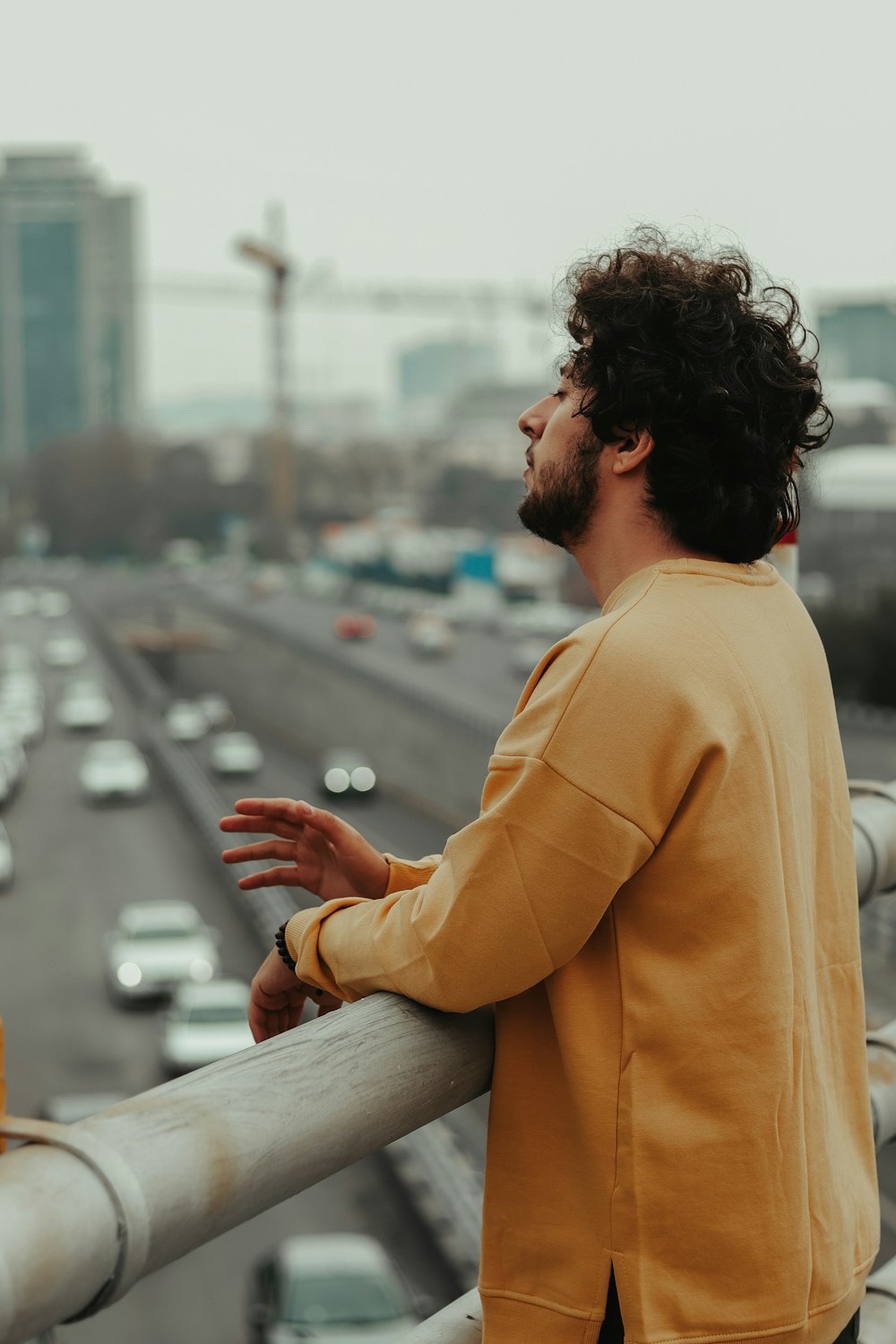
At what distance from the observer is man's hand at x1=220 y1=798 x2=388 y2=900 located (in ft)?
5.18

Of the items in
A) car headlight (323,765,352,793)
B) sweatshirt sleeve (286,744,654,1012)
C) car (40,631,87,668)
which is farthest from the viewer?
car (40,631,87,668)

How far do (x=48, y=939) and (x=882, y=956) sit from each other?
15.7m

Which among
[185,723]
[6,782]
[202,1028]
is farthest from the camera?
[185,723]

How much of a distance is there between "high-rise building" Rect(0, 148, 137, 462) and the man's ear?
106163mm

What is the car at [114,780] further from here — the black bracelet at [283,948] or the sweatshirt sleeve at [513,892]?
the sweatshirt sleeve at [513,892]

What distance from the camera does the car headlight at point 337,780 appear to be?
34.5 metres

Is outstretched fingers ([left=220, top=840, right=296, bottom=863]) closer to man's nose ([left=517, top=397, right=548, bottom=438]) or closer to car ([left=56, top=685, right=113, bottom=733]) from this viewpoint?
Answer: man's nose ([left=517, top=397, right=548, bottom=438])

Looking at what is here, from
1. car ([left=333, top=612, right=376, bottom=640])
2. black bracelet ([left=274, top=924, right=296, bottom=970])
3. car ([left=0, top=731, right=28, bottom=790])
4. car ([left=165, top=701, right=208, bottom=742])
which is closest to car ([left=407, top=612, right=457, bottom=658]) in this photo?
car ([left=333, top=612, right=376, bottom=640])

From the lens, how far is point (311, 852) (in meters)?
1.63

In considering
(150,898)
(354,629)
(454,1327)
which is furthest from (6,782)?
(454,1327)

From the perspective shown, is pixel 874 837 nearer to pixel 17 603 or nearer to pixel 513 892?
pixel 513 892

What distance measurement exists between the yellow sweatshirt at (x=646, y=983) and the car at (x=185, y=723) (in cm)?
4145

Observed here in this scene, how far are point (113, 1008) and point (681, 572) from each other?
837 inches

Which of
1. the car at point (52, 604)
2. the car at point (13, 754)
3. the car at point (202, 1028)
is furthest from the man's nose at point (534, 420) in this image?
the car at point (52, 604)
